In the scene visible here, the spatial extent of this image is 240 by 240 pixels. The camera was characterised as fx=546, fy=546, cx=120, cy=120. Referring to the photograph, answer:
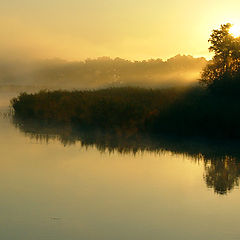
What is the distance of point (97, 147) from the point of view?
68.9 ft

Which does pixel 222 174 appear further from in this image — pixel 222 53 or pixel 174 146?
pixel 222 53

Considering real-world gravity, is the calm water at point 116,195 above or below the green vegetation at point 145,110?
below

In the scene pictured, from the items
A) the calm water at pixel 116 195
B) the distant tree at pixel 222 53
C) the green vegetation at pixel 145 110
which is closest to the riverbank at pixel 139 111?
the green vegetation at pixel 145 110

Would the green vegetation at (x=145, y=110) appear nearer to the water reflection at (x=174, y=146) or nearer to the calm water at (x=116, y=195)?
the water reflection at (x=174, y=146)

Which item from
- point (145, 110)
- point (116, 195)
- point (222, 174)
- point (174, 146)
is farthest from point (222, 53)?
point (116, 195)

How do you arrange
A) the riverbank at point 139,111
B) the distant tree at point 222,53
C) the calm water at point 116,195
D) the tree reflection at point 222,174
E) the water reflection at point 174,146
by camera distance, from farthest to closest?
the distant tree at point 222,53 → the riverbank at point 139,111 → the water reflection at point 174,146 → the tree reflection at point 222,174 → the calm water at point 116,195

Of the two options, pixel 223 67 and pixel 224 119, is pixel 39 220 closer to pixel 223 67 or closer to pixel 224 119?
pixel 224 119

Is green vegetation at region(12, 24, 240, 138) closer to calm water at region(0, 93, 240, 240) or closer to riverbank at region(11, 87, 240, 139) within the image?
riverbank at region(11, 87, 240, 139)

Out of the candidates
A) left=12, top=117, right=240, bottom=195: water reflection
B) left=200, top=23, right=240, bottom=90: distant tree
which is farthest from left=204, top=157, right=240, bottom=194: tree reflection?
left=200, top=23, right=240, bottom=90: distant tree

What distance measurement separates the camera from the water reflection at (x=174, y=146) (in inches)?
619

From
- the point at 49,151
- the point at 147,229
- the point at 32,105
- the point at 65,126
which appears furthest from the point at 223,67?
the point at 147,229

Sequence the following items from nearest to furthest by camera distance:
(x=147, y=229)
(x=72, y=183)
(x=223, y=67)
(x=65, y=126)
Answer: (x=147, y=229)
(x=72, y=183)
(x=65, y=126)
(x=223, y=67)

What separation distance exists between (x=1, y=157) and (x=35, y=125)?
12.1 meters

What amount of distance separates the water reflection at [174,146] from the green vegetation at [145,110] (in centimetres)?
181
